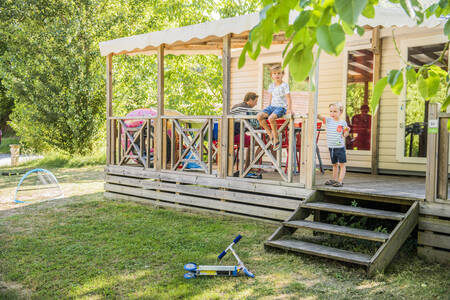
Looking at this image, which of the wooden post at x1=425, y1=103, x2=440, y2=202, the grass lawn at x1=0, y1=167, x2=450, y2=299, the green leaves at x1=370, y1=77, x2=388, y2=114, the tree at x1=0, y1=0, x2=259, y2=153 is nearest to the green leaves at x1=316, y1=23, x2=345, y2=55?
the green leaves at x1=370, y1=77, x2=388, y2=114

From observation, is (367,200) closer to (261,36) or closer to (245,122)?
(245,122)

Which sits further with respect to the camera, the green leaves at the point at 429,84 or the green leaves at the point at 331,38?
the green leaves at the point at 429,84

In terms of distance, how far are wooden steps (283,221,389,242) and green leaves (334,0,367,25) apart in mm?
3340

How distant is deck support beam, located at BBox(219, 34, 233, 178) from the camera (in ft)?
19.0

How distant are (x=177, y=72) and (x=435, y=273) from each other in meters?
11.8

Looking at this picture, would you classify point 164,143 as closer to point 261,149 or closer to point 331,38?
point 261,149

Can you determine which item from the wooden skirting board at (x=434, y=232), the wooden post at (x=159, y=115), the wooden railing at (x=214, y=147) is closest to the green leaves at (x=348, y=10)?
the wooden skirting board at (x=434, y=232)

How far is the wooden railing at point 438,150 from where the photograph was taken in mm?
3984

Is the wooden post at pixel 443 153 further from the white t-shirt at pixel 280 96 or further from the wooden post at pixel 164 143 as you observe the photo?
the wooden post at pixel 164 143

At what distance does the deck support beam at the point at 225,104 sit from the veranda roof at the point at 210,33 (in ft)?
0.79

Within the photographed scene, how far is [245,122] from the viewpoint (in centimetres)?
581

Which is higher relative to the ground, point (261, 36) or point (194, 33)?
point (194, 33)

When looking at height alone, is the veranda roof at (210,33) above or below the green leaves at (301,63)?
above

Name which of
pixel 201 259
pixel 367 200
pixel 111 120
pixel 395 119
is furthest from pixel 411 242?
pixel 111 120
